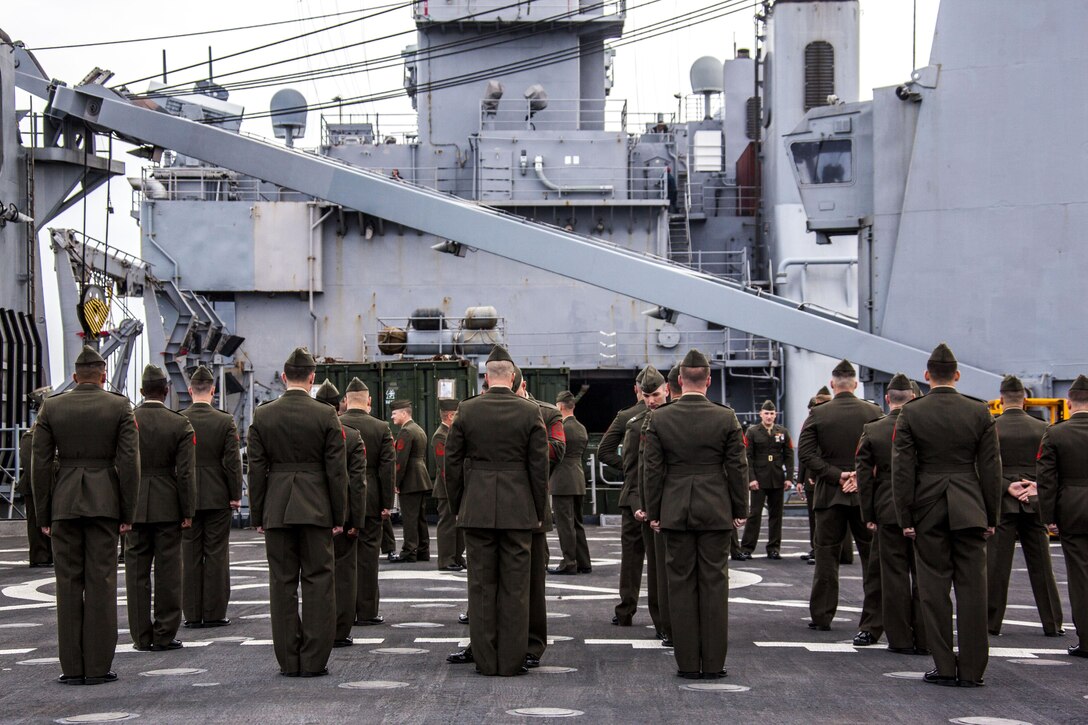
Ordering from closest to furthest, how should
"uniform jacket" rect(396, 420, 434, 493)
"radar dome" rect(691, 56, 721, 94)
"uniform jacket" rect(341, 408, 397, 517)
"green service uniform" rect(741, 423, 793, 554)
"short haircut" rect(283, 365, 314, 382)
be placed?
"short haircut" rect(283, 365, 314, 382), "uniform jacket" rect(341, 408, 397, 517), "uniform jacket" rect(396, 420, 434, 493), "green service uniform" rect(741, 423, 793, 554), "radar dome" rect(691, 56, 721, 94)

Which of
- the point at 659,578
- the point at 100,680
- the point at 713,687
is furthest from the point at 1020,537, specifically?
the point at 100,680

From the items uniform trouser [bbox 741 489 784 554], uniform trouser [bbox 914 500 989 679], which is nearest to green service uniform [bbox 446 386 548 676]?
uniform trouser [bbox 914 500 989 679]

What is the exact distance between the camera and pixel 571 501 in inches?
550

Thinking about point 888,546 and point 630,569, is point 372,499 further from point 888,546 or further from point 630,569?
point 888,546

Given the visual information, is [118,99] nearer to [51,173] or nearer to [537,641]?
[51,173]

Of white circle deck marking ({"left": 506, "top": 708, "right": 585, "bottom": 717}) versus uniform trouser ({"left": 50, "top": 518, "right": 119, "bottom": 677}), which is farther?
uniform trouser ({"left": 50, "top": 518, "right": 119, "bottom": 677})

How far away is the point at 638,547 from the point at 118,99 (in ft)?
58.1

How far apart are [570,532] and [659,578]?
179 inches

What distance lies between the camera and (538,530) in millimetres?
8203

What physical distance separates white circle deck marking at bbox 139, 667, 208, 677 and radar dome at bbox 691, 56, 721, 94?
93.9 feet

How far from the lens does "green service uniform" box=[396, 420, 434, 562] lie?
15.2m

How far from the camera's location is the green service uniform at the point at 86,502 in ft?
25.4

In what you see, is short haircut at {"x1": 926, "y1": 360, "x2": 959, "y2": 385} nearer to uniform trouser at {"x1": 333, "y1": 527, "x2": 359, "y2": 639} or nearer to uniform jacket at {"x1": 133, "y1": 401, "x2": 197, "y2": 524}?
uniform trouser at {"x1": 333, "y1": 527, "x2": 359, "y2": 639}

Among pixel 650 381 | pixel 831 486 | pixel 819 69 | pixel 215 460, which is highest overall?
pixel 819 69
